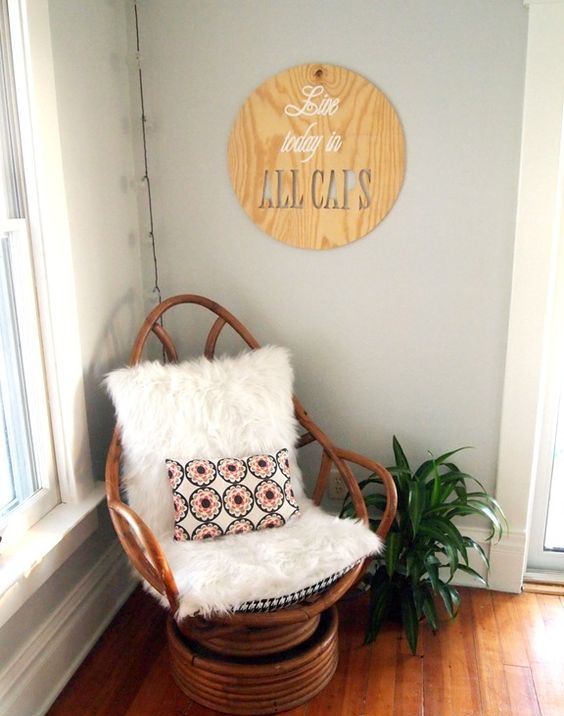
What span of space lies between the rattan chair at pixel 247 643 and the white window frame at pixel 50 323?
15 cm

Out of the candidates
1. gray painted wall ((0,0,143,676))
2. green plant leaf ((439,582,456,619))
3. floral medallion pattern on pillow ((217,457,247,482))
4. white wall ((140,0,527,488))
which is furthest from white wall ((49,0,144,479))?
green plant leaf ((439,582,456,619))

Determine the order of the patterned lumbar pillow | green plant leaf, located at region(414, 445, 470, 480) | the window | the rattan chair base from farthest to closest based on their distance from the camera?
green plant leaf, located at region(414, 445, 470, 480) < the patterned lumbar pillow < the rattan chair base < the window

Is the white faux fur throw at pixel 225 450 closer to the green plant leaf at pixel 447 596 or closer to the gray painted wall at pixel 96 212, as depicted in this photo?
the gray painted wall at pixel 96 212

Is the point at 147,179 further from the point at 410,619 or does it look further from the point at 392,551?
the point at 410,619

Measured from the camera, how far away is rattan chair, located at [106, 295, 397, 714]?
175cm

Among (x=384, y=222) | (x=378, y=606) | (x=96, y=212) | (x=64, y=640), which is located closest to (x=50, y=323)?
(x=96, y=212)

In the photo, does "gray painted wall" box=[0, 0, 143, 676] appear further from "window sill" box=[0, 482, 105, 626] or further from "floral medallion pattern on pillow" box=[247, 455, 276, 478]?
"floral medallion pattern on pillow" box=[247, 455, 276, 478]

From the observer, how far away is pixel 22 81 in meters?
1.77

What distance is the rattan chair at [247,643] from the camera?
1751 millimetres

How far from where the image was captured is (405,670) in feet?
6.91

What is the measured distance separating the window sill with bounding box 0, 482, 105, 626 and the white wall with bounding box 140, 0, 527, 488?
88cm

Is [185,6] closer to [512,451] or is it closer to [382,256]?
[382,256]

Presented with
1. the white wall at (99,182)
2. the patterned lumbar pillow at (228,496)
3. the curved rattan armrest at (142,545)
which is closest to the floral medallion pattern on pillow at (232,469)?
the patterned lumbar pillow at (228,496)

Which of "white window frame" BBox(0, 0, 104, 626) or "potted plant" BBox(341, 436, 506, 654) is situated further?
"potted plant" BBox(341, 436, 506, 654)
